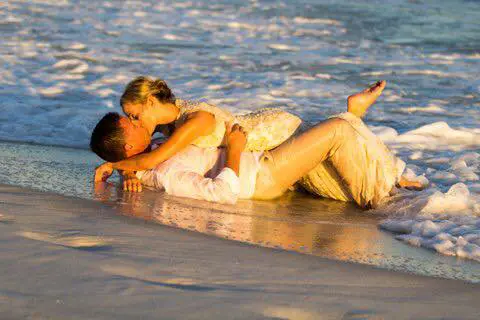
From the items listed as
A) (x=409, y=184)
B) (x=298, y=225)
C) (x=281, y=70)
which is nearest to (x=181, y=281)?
(x=298, y=225)

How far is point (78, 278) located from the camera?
3229 mm

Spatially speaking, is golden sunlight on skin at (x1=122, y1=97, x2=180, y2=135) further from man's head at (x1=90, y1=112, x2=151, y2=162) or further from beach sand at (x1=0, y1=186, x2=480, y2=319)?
beach sand at (x1=0, y1=186, x2=480, y2=319)

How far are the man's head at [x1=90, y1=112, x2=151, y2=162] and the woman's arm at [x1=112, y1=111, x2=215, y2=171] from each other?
0.06m

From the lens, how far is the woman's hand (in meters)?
5.28

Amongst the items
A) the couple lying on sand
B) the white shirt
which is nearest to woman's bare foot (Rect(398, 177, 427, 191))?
the couple lying on sand

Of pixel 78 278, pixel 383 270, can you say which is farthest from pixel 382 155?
pixel 78 278

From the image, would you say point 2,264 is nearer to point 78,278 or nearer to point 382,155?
point 78,278

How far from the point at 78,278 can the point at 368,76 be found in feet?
24.5

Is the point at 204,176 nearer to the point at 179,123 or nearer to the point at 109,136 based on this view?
the point at 179,123

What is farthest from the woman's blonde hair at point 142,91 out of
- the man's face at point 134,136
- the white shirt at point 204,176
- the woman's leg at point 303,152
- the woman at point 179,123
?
the woman's leg at point 303,152

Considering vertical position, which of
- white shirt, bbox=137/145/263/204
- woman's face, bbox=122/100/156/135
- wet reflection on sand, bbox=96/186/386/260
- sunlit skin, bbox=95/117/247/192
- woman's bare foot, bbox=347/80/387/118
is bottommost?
wet reflection on sand, bbox=96/186/386/260

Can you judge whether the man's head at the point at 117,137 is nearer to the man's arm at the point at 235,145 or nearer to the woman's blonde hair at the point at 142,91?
the woman's blonde hair at the point at 142,91

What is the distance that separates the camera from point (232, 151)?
5.07 m

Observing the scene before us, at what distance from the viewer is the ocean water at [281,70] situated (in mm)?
6078
